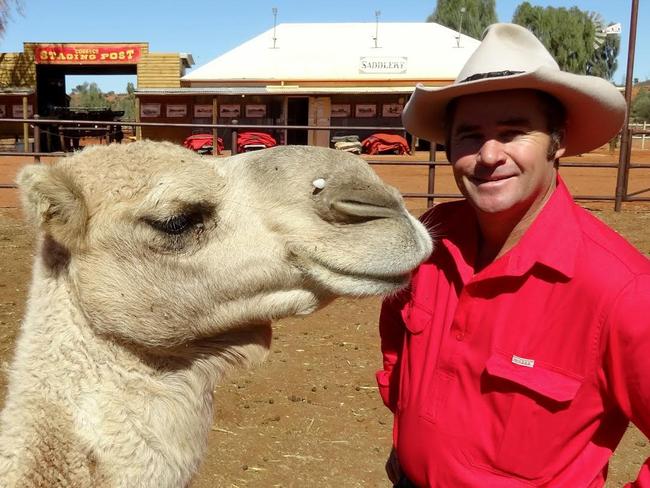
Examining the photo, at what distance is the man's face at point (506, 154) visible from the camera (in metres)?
1.93

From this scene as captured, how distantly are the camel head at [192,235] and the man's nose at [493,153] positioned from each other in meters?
0.27

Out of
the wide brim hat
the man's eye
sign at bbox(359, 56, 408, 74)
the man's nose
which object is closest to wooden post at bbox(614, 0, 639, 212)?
the wide brim hat

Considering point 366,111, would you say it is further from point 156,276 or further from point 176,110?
point 156,276

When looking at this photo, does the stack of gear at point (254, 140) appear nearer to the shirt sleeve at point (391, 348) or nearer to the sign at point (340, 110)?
the sign at point (340, 110)

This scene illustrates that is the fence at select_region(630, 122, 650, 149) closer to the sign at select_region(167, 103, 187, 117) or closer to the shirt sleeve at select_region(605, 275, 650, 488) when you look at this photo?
the shirt sleeve at select_region(605, 275, 650, 488)

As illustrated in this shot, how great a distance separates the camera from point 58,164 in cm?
210

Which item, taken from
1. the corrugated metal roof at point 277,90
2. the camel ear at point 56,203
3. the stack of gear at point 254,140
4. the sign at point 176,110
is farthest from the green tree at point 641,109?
the camel ear at point 56,203

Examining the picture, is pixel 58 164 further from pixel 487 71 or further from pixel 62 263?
pixel 487 71

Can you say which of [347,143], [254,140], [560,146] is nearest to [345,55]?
[347,143]

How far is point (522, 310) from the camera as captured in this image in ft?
6.18

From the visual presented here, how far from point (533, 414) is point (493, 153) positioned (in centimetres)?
72

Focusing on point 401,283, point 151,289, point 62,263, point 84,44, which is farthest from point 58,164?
point 84,44

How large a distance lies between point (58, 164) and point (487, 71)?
134 centimetres

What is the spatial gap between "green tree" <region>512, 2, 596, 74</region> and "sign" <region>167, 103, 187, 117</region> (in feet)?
122
